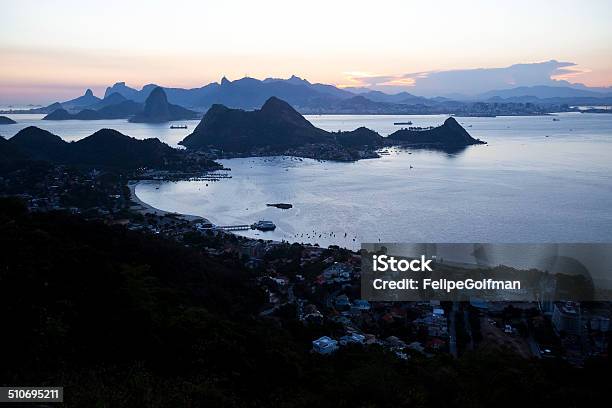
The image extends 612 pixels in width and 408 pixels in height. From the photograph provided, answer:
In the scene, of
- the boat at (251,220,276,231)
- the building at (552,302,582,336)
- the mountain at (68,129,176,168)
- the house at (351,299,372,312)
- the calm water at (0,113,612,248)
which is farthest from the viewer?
the mountain at (68,129,176,168)

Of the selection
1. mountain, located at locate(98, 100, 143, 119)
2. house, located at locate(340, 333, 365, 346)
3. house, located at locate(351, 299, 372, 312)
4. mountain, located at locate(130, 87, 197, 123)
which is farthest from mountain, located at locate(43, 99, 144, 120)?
house, located at locate(340, 333, 365, 346)

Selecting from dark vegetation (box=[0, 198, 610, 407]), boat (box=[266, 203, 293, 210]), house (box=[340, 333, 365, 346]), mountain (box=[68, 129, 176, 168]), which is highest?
mountain (box=[68, 129, 176, 168])

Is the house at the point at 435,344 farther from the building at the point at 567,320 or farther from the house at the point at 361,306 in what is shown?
the building at the point at 567,320

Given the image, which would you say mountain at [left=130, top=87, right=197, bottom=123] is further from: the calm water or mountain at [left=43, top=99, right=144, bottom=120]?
the calm water

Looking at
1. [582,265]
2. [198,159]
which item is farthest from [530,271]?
[198,159]

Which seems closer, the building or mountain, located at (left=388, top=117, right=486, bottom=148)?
the building

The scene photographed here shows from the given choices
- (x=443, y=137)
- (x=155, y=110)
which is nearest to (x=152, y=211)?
(x=443, y=137)

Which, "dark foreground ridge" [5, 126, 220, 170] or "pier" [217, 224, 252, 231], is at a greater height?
"dark foreground ridge" [5, 126, 220, 170]

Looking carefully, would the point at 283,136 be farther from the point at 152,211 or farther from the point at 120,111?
the point at 120,111
